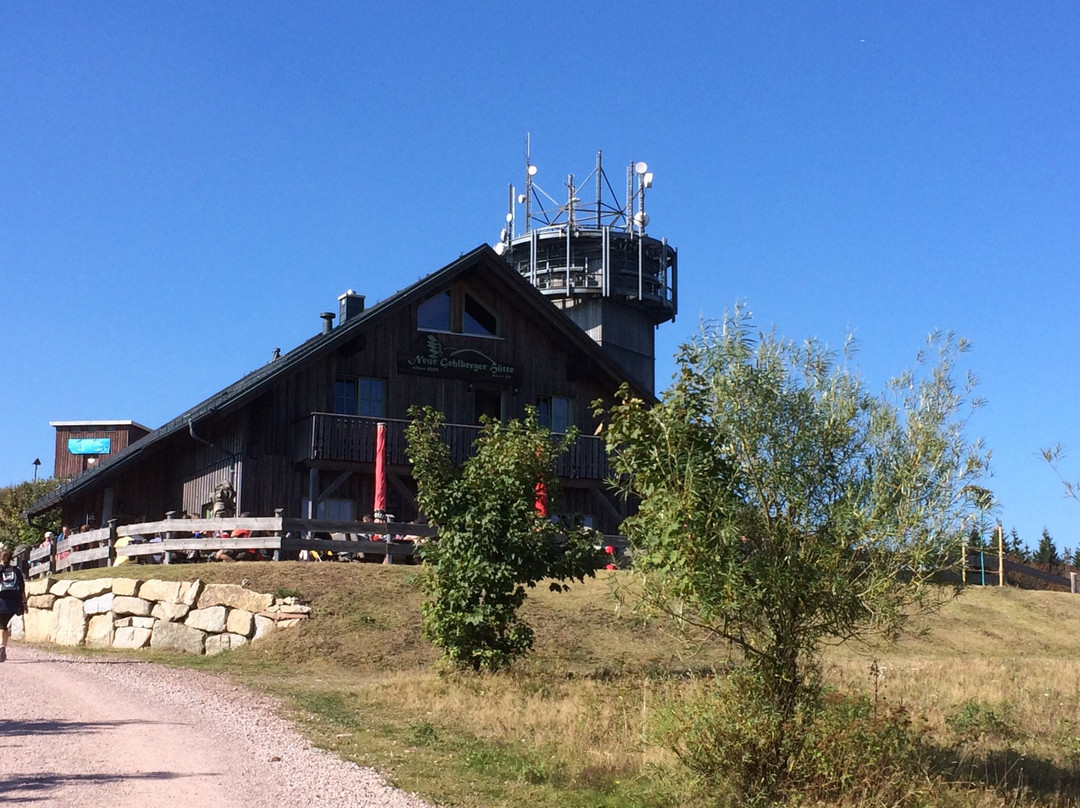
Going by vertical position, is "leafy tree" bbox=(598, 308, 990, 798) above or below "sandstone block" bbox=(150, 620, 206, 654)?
above

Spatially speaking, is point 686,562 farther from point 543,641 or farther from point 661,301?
point 661,301

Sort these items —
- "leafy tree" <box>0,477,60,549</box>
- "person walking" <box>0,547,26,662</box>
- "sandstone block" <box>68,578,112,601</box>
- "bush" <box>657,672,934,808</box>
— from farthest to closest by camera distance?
"leafy tree" <box>0,477,60,549</box>, "sandstone block" <box>68,578,112,601</box>, "person walking" <box>0,547,26,662</box>, "bush" <box>657,672,934,808</box>

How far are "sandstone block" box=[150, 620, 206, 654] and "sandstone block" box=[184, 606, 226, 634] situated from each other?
0.10 meters

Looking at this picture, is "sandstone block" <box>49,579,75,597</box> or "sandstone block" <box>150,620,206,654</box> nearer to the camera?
"sandstone block" <box>150,620,206,654</box>

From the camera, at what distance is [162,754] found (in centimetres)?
1062

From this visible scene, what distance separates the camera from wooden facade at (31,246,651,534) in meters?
29.1

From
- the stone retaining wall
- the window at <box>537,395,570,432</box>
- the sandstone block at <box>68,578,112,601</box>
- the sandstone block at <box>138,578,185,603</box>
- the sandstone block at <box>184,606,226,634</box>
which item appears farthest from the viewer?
the window at <box>537,395,570,432</box>

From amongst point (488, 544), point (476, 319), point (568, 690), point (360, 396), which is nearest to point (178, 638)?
point (488, 544)

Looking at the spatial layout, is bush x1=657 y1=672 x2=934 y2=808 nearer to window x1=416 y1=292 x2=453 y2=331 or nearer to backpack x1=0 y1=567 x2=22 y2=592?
backpack x1=0 y1=567 x2=22 y2=592

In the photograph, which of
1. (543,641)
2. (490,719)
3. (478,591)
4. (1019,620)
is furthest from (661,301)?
(490,719)

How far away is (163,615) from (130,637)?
2.68 ft

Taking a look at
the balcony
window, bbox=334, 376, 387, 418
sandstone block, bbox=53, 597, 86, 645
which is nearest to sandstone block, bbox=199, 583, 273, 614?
sandstone block, bbox=53, 597, 86, 645

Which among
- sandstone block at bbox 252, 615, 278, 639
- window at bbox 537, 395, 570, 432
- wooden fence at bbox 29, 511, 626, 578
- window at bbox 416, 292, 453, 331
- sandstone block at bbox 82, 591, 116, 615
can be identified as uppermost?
window at bbox 416, 292, 453, 331

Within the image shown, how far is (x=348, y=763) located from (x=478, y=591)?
6346 mm
